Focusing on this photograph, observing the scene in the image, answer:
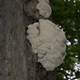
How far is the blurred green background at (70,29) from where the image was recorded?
157 centimetres

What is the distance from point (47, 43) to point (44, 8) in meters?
0.16

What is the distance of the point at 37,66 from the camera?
2.77ft

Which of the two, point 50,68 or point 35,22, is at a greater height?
point 35,22

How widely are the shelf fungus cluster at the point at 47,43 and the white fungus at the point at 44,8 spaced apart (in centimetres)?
5

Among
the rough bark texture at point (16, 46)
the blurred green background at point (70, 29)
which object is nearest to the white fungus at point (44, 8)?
Result: the rough bark texture at point (16, 46)

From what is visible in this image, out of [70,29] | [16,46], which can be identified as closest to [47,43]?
[16,46]

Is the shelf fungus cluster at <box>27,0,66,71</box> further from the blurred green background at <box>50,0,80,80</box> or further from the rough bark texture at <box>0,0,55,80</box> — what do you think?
the blurred green background at <box>50,0,80,80</box>

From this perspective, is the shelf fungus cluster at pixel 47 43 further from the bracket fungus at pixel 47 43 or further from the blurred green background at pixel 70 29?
the blurred green background at pixel 70 29

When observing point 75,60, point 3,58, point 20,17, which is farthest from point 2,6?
point 75,60

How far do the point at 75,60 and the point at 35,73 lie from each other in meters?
0.88

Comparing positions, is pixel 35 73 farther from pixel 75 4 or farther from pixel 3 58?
pixel 75 4

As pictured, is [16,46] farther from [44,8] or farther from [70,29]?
[70,29]

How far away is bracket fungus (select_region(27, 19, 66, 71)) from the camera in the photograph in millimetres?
829

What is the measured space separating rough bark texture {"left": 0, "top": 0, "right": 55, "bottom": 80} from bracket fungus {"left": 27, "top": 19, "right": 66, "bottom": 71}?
0.08ft
